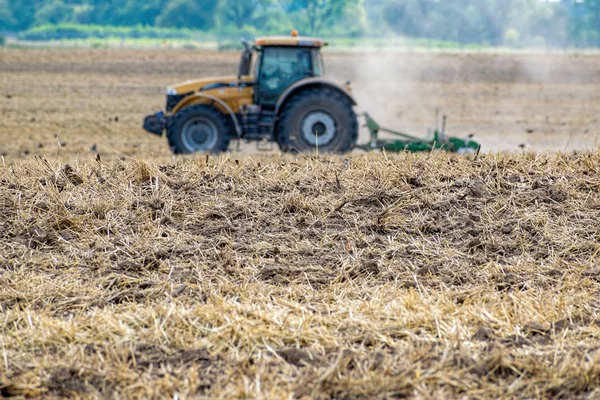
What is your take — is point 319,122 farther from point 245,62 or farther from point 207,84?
point 207,84

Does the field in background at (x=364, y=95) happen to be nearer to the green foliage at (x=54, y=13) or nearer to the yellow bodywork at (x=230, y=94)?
the yellow bodywork at (x=230, y=94)

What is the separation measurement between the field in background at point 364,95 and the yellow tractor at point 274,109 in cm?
135

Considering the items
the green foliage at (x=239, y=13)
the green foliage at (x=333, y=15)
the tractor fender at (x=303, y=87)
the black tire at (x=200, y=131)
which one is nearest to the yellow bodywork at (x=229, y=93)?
the black tire at (x=200, y=131)

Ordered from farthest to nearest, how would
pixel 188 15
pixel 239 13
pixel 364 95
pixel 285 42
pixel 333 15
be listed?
pixel 188 15
pixel 239 13
pixel 333 15
pixel 364 95
pixel 285 42

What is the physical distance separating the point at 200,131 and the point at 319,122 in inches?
79.4

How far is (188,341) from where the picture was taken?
12.7ft


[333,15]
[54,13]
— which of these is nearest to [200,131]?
[333,15]

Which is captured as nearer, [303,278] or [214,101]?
[303,278]

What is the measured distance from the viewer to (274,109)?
1262 cm

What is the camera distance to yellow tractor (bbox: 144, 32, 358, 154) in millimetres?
12336

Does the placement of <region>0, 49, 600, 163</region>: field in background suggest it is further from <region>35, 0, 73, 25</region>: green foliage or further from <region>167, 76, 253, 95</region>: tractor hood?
<region>35, 0, 73, 25</region>: green foliage

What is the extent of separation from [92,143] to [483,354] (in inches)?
506

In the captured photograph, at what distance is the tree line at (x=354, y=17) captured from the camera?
180 feet

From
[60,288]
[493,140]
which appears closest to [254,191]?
[60,288]
